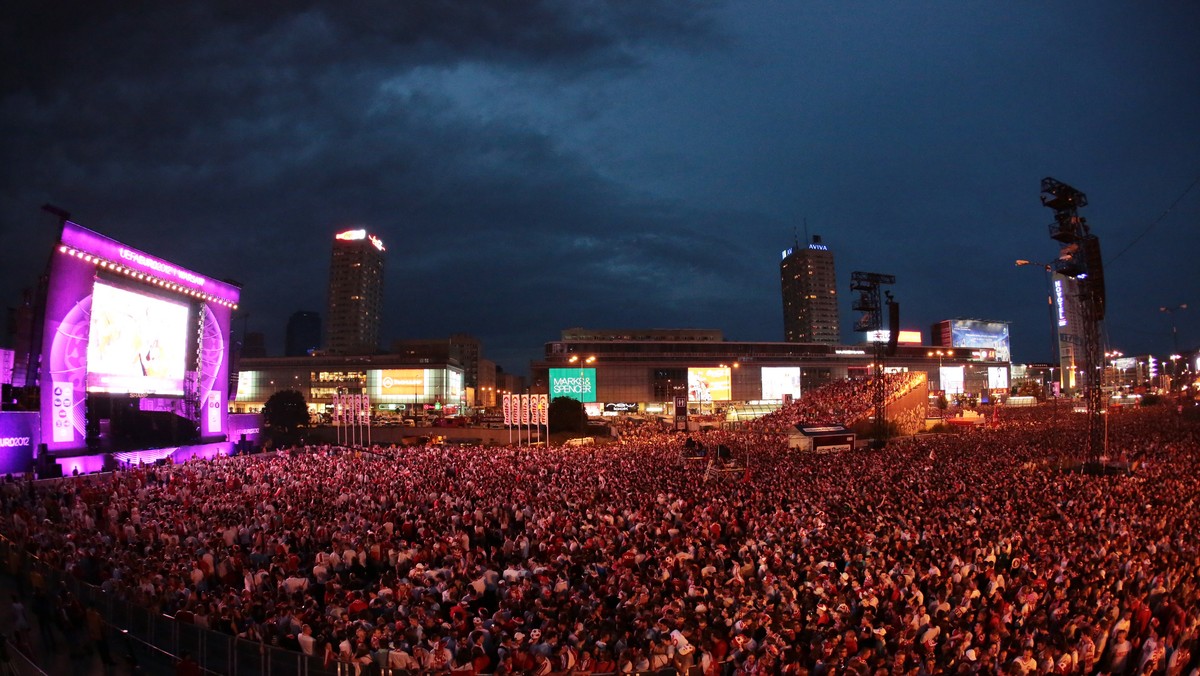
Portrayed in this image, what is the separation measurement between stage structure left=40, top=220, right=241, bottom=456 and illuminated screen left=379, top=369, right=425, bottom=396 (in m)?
65.7

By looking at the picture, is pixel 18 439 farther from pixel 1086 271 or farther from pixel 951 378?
pixel 951 378

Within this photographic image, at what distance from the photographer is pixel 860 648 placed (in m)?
7.74

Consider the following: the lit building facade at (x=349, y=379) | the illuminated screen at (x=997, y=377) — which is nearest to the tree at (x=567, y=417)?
the lit building facade at (x=349, y=379)

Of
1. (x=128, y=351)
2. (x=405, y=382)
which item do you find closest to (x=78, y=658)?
(x=128, y=351)

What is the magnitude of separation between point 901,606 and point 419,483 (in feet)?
50.0

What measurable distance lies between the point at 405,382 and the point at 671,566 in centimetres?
9982

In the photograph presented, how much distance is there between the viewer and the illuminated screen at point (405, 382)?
105 meters

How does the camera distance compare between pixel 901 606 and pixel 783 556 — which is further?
pixel 783 556

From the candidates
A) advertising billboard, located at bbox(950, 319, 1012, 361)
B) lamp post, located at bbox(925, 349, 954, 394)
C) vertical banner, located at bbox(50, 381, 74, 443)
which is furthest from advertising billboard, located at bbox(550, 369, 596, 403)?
advertising billboard, located at bbox(950, 319, 1012, 361)

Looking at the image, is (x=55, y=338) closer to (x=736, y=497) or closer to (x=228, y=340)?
(x=228, y=340)

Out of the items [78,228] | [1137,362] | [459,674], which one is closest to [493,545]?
[459,674]

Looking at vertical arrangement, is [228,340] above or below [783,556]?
above

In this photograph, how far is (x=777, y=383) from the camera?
85.8 metres

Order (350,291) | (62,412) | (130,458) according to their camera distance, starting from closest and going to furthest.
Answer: (62,412) < (130,458) < (350,291)
